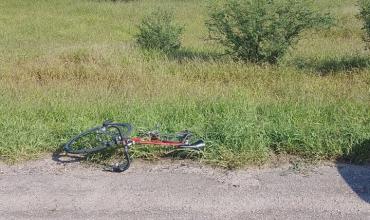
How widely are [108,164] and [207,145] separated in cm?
94

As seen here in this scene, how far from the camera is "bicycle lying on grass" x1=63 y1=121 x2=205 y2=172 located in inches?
158

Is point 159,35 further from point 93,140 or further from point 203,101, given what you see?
point 93,140

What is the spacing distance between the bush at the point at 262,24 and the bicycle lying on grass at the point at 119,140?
515 centimetres

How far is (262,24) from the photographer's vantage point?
8930 mm

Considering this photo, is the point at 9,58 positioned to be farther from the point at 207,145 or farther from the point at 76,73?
the point at 207,145

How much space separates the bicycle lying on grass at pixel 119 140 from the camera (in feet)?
13.1

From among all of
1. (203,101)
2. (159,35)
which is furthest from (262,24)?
(203,101)

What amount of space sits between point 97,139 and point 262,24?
568 centimetres

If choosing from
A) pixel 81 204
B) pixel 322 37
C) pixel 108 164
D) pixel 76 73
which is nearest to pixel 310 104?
pixel 108 164

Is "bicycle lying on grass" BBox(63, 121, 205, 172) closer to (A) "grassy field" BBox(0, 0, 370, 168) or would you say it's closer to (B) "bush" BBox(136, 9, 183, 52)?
(A) "grassy field" BBox(0, 0, 370, 168)

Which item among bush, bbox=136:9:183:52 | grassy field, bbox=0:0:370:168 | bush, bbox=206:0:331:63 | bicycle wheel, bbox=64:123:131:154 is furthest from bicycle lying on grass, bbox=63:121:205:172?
bush, bbox=136:9:183:52

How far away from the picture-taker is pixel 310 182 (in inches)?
139

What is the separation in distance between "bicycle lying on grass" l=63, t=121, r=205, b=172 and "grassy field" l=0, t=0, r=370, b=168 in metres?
0.14

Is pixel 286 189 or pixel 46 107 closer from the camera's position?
pixel 286 189
